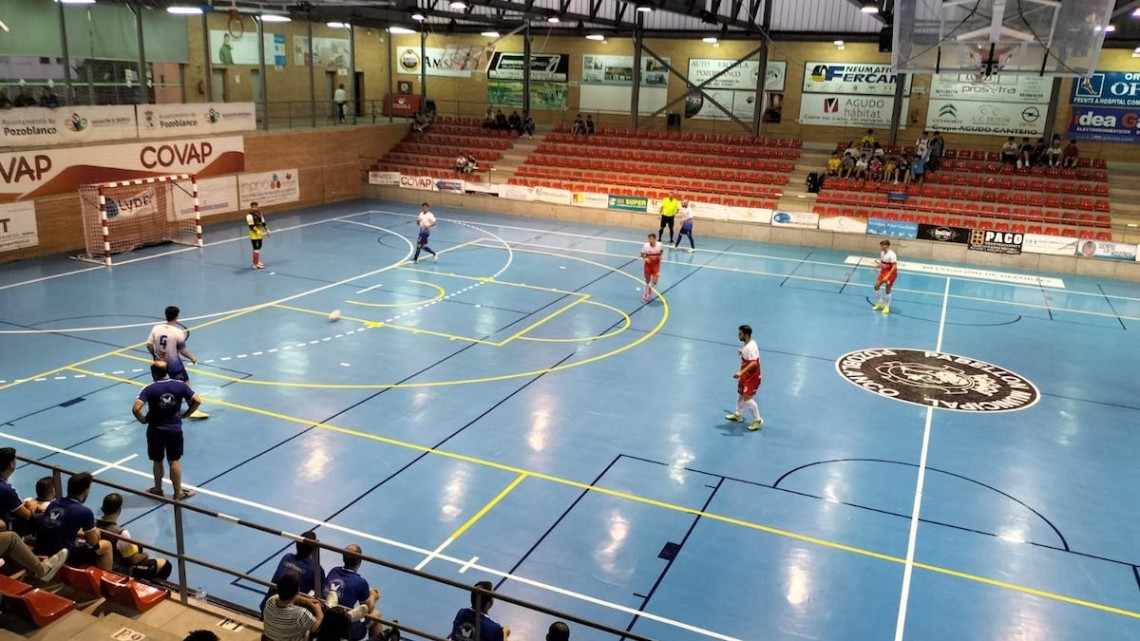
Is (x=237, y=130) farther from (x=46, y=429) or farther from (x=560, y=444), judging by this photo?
(x=560, y=444)

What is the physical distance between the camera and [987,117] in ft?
117

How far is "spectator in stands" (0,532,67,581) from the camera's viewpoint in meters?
7.23

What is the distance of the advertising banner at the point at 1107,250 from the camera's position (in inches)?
1057

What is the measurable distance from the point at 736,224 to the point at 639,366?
52.0 feet

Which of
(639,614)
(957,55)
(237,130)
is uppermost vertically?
(957,55)

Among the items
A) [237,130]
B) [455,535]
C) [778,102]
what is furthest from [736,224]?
[455,535]

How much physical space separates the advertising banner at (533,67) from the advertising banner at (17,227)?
80.7 ft

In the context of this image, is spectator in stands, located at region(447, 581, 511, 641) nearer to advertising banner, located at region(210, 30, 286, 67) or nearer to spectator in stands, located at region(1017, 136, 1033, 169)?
spectator in stands, located at region(1017, 136, 1033, 169)

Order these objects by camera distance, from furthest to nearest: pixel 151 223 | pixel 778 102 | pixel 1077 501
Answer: pixel 778 102 → pixel 151 223 → pixel 1077 501

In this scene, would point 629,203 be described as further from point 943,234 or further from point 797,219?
point 943,234

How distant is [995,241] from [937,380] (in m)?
13.8

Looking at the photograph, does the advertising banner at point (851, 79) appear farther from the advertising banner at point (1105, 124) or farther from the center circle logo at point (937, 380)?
the center circle logo at point (937, 380)

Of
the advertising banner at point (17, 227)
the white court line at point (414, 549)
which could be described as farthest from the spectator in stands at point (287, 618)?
the advertising banner at point (17, 227)

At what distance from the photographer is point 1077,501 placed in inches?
472
